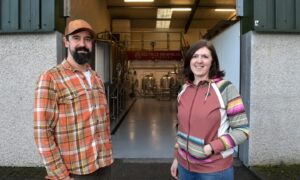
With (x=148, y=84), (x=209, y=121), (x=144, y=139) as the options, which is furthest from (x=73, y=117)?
(x=148, y=84)

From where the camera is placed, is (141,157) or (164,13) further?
(164,13)

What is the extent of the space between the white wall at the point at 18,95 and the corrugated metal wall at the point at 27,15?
13 centimetres

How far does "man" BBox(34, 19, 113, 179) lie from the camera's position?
255 cm

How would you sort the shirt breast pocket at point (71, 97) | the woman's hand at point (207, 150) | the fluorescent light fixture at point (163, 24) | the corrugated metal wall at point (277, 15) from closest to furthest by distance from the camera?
the woman's hand at point (207, 150), the shirt breast pocket at point (71, 97), the corrugated metal wall at point (277, 15), the fluorescent light fixture at point (163, 24)

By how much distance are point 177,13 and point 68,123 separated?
2085 cm

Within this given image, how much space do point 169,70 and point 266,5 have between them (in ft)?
68.8

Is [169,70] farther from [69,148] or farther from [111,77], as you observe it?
[69,148]

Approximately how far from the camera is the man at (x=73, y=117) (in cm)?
255

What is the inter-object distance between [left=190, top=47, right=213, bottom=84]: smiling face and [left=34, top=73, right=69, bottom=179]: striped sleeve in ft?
3.18

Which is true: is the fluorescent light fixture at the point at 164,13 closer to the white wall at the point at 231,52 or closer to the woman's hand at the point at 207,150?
the white wall at the point at 231,52

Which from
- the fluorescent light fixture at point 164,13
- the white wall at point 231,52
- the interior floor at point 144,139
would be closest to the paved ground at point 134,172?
the interior floor at point 144,139

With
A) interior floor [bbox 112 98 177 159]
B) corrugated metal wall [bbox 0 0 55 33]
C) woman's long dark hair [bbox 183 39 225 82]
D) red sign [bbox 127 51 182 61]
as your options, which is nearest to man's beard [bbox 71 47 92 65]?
woman's long dark hair [bbox 183 39 225 82]

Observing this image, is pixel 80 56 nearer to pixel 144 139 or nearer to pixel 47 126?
pixel 47 126

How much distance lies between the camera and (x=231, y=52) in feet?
23.5
